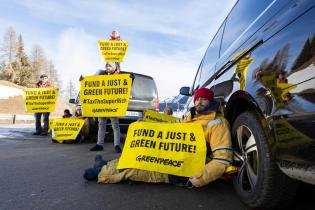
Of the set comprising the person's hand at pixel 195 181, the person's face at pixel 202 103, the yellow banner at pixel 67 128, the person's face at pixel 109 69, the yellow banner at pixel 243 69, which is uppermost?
the person's face at pixel 109 69

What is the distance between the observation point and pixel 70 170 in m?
4.12

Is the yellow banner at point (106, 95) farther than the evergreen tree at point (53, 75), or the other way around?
the evergreen tree at point (53, 75)

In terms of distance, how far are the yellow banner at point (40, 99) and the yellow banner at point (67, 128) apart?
6.23ft

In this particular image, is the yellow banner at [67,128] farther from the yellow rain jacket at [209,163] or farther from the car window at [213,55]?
the yellow rain jacket at [209,163]

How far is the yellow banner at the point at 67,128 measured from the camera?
7.92 meters

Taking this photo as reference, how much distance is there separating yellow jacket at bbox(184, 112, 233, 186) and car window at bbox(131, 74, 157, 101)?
5.20 metres

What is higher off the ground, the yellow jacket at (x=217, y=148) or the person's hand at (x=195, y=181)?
the yellow jacket at (x=217, y=148)

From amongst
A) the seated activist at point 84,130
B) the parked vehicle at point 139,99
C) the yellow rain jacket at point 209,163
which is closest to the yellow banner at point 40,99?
the parked vehicle at point 139,99

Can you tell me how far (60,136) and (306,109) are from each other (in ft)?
23.4

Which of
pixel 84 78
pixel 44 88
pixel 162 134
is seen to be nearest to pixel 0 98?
pixel 44 88

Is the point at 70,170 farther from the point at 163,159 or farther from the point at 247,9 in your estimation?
the point at 247,9

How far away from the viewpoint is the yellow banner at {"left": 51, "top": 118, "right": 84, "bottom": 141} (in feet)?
26.0

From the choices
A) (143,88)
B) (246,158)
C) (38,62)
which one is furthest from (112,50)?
(38,62)

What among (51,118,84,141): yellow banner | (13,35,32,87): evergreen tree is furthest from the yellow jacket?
(13,35,32,87): evergreen tree
